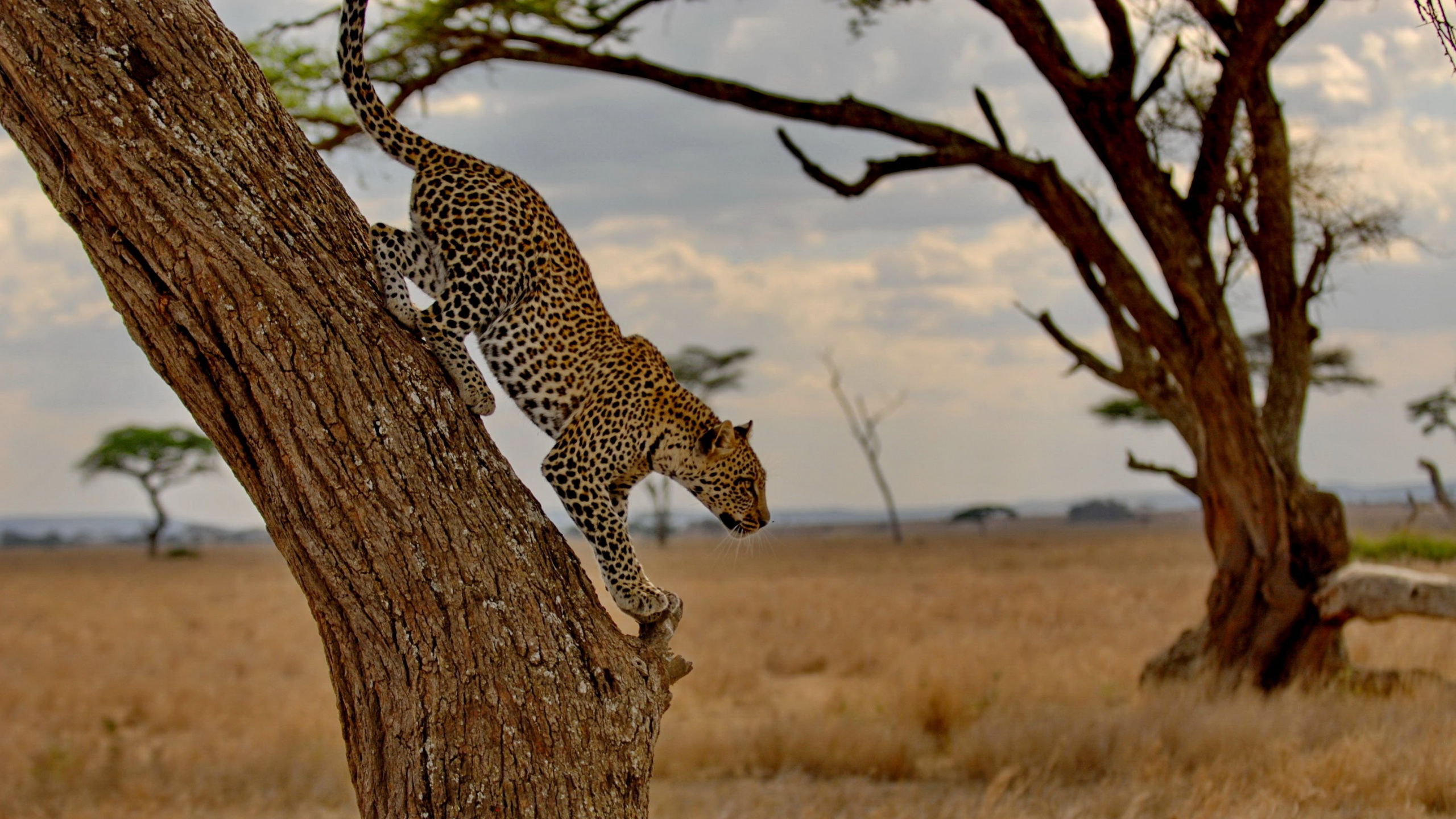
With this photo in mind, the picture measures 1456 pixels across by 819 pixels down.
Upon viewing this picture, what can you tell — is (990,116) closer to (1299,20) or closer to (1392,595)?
(1299,20)

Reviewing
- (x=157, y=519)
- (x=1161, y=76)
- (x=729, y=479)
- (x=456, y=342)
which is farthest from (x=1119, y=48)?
(x=157, y=519)

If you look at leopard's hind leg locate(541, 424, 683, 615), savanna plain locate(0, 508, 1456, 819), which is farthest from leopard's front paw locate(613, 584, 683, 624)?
savanna plain locate(0, 508, 1456, 819)

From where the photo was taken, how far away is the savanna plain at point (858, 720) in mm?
7160

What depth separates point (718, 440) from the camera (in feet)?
12.7

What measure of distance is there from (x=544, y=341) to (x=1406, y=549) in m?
21.1

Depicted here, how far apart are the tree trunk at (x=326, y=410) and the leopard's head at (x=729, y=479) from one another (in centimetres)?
71

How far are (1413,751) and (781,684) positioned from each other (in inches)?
266

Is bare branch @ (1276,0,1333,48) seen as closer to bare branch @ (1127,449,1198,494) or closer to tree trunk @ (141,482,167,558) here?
bare branch @ (1127,449,1198,494)

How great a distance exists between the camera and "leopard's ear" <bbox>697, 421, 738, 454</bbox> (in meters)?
3.87

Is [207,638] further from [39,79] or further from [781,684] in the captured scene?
[39,79]

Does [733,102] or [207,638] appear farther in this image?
[207,638]

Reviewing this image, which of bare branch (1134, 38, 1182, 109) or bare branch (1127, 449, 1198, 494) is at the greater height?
bare branch (1134, 38, 1182, 109)

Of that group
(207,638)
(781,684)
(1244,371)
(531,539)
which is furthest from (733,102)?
(207,638)

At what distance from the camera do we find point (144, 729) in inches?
437
